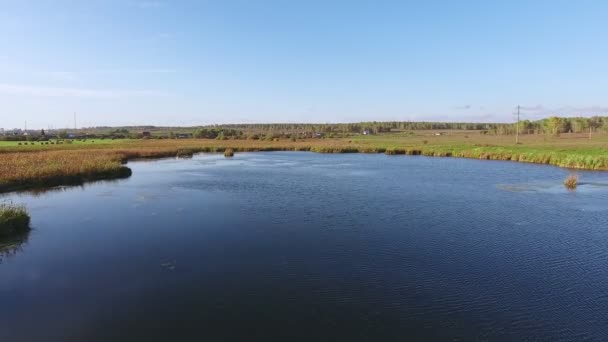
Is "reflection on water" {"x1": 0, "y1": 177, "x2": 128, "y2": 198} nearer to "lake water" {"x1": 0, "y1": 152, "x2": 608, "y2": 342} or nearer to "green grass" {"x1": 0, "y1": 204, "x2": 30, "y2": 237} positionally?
"lake water" {"x1": 0, "y1": 152, "x2": 608, "y2": 342}

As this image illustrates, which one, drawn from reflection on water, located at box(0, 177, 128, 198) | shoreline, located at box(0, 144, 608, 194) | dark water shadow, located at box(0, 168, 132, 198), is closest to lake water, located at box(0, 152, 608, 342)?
reflection on water, located at box(0, 177, 128, 198)

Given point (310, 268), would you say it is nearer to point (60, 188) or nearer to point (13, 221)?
point (13, 221)

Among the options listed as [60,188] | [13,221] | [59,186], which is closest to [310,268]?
[13,221]

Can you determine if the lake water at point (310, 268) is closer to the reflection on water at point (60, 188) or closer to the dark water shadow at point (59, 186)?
the reflection on water at point (60, 188)

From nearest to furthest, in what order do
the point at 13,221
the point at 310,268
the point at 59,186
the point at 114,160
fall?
A: the point at 310,268 < the point at 13,221 < the point at 59,186 < the point at 114,160

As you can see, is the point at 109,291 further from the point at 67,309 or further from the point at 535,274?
the point at 535,274
